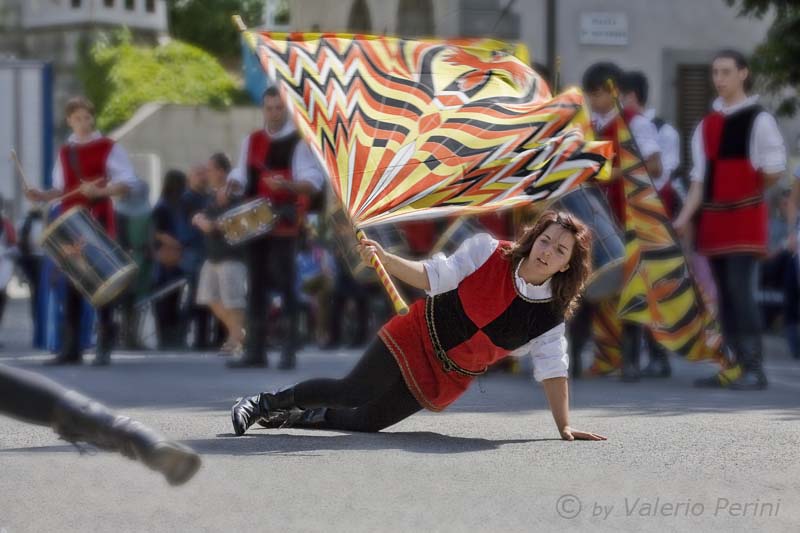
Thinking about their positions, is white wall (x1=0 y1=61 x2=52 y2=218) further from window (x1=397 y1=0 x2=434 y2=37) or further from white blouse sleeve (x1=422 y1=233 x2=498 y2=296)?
white blouse sleeve (x1=422 y1=233 x2=498 y2=296)

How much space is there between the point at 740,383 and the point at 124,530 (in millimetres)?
6042

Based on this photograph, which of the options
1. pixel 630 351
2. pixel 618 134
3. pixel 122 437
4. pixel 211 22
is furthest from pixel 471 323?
pixel 211 22

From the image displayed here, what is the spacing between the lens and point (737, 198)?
35.9 ft

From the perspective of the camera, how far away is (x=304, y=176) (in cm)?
1222

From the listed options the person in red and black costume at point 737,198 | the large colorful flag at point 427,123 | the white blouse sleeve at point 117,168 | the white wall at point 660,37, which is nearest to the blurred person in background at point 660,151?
the person in red and black costume at point 737,198

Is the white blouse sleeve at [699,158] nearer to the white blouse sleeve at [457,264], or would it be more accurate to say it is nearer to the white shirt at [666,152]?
the white shirt at [666,152]

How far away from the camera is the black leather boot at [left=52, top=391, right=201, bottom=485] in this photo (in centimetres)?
527

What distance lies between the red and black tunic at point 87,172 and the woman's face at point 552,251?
19.3 ft

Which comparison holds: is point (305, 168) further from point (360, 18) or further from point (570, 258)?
point (360, 18)

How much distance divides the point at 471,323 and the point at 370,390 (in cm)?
52

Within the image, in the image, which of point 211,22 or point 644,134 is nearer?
point 644,134

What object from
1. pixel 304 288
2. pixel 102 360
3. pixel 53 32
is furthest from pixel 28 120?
pixel 53 32

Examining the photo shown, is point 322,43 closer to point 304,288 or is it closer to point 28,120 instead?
point 304,288

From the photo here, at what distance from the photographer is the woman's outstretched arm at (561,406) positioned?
750cm
